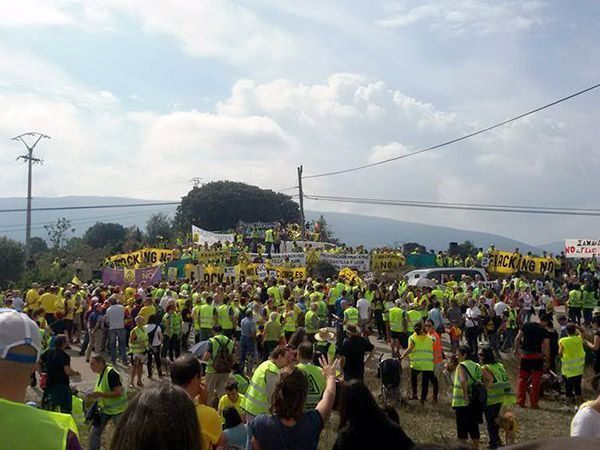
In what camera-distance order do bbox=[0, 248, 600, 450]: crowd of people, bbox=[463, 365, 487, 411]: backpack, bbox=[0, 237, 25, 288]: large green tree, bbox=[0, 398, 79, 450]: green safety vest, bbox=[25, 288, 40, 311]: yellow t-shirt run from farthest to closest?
bbox=[0, 237, 25, 288]: large green tree < bbox=[25, 288, 40, 311]: yellow t-shirt < bbox=[463, 365, 487, 411]: backpack < bbox=[0, 248, 600, 450]: crowd of people < bbox=[0, 398, 79, 450]: green safety vest

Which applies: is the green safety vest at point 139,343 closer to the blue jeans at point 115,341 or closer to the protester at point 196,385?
the blue jeans at point 115,341

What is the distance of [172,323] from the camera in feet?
48.4

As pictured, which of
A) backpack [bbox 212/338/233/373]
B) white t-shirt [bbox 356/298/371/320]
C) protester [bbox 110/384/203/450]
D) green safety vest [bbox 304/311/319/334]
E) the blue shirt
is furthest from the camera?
white t-shirt [bbox 356/298/371/320]

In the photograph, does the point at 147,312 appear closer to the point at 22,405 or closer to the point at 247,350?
the point at 247,350

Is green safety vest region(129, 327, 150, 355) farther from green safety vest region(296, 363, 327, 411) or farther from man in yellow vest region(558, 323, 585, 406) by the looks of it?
man in yellow vest region(558, 323, 585, 406)

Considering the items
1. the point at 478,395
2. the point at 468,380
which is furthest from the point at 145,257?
the point at 478,395

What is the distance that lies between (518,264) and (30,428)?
31.5 metres

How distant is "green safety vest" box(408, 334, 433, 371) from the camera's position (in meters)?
11.7

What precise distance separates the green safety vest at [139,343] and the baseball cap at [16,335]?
10.6 meters

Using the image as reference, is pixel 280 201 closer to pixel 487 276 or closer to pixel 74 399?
pixel 487 276

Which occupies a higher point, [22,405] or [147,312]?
[22,405]

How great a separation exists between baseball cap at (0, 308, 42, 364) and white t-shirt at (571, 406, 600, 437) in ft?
13.7

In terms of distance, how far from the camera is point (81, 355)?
16.8 m

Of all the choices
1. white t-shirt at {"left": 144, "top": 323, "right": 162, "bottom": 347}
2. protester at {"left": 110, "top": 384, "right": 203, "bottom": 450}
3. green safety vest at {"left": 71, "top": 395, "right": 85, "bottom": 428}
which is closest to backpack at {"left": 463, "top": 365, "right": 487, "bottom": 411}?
green safety vest at {"left": 71, "top": 395, "right": 85, "bottom": 428}
